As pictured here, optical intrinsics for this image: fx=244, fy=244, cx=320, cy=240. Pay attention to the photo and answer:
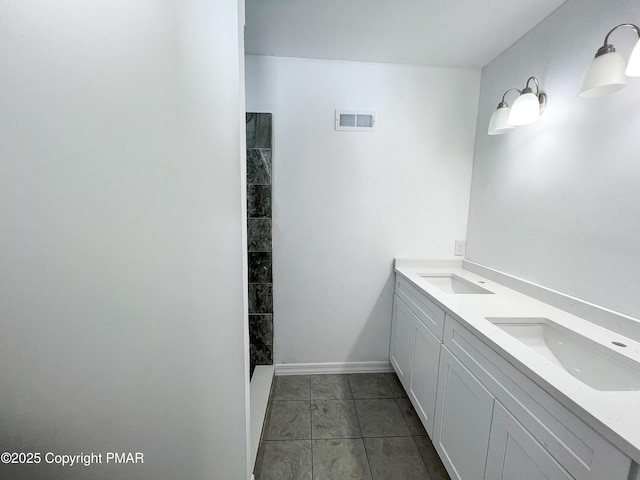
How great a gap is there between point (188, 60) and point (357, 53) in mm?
1404

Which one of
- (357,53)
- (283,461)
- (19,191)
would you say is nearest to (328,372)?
(283,461)

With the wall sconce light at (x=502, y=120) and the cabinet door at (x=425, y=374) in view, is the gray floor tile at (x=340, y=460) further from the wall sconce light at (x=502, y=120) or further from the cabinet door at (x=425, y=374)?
the wall sconce light at (x=502, y=120)

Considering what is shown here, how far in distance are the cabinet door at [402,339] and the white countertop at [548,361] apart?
30 cm

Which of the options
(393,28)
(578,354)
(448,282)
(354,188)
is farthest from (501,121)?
(578,354)

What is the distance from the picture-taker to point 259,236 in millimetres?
1969

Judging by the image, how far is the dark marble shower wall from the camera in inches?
73.2

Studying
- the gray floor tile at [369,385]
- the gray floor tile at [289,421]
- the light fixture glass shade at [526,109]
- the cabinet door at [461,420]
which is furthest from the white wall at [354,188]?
the cabinet door at [461,420]

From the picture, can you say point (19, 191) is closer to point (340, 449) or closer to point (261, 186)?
point (261, 186)

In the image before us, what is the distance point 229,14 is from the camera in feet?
2.74

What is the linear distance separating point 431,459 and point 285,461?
0.85 m

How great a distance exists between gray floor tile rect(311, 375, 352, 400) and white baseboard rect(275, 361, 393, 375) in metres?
0.05

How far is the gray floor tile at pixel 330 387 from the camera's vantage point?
1.89 meters

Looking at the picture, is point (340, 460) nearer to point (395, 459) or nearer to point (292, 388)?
point (395, 459)

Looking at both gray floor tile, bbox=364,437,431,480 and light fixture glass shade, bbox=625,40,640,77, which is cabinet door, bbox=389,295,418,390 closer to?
gray floor tile, bbox=364,437,431,480
